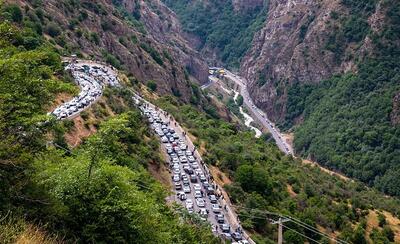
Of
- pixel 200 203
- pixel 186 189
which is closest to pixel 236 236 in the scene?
pixel 200 203

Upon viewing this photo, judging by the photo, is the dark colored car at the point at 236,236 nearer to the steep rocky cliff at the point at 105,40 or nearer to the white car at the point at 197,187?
the white car at the point at 197,187

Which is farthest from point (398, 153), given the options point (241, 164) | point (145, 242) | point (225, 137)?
point (145, 242)

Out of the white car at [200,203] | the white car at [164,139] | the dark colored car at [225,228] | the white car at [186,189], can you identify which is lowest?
the white car at [164,139]

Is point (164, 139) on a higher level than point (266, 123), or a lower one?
higher

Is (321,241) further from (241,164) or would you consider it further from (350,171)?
(350,171)

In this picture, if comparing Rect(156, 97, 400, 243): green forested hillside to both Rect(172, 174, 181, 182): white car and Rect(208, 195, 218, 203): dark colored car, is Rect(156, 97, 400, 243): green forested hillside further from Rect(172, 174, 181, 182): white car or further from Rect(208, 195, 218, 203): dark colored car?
Rect(172, 174, 181, 182): white car

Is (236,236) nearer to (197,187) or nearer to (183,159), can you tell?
(197,187)

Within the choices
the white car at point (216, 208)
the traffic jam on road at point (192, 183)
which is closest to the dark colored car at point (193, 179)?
the traffic jam on road at point (192, 183)
